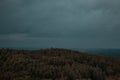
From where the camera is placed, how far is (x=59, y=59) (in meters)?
132

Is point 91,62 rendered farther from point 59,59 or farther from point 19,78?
point 19,78

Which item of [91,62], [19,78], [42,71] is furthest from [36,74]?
[91,62]

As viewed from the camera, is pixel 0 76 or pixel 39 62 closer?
pixel 0 76

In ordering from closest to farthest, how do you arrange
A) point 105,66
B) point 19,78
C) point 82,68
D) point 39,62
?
point 19,78
point 82,68
point 39,62
point 105,66

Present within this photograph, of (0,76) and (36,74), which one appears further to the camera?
(36,74)

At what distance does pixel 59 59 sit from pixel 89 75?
2807 centimetres

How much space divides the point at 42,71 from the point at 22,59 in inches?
866

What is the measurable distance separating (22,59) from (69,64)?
26071 mm

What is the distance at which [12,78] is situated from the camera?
9131cm

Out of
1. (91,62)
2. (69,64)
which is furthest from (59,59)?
(91,62)

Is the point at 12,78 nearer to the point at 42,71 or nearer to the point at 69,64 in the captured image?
the point at 42,71

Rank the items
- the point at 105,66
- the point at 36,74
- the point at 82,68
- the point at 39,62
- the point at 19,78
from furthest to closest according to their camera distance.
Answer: the point at 105,66 → the point at 39,62 → the point at 82,68 → the point at 36,74 → the point at 19,78

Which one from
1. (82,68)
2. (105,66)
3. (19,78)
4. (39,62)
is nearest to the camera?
(19,78)

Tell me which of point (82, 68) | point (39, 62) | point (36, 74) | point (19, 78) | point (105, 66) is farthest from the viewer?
point (105, 66)
